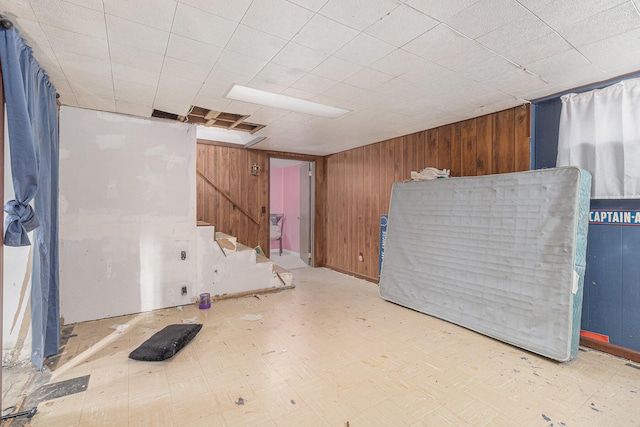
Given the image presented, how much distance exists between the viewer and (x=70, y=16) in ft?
5.56

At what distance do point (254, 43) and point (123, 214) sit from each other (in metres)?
2.53

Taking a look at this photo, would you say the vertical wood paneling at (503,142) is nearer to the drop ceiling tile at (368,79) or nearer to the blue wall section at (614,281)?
the blue wall section at (614,281)

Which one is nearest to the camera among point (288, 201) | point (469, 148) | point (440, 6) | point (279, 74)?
point (440, 6)

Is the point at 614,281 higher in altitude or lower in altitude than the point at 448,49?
lower

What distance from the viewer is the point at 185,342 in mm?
2670

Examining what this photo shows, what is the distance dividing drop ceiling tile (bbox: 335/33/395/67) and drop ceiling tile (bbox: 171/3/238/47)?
28.9 inches

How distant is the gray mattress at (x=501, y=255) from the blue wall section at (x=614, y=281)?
0.23 m

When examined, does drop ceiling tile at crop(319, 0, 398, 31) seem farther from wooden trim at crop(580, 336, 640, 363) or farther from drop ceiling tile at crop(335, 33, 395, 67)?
wooden trim at crop(580, 336, 640, 363)

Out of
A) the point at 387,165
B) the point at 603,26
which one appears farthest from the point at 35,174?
the point at 387,165

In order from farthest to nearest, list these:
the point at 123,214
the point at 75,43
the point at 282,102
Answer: the point at 123,214 → the point at 282,102 → the point at 75,43

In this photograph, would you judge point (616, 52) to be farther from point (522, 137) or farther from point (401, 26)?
point (401, 26)

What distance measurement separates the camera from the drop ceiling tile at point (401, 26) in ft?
5.48

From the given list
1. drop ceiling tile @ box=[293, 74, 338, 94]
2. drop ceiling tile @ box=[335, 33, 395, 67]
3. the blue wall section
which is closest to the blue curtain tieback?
drop ceiling tile @ box=[293, 74, 338, 94]

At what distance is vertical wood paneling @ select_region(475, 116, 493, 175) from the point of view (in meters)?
3.38
